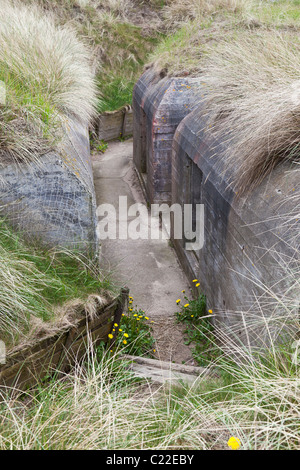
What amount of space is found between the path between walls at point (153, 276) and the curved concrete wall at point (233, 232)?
26 centimetres

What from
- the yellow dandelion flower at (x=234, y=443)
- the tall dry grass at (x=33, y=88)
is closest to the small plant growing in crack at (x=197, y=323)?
the tall dry grass at (x=33, y=88)

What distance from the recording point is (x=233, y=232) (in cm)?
351

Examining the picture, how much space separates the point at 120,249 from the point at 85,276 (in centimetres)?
296

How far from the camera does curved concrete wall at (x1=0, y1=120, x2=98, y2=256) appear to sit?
11.8ft

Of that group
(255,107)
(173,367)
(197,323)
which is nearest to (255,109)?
(255,107)

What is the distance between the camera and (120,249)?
21.5 ft

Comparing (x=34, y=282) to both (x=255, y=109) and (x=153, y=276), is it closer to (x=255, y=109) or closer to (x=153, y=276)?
(x=255, y=109)

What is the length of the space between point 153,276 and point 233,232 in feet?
8.17

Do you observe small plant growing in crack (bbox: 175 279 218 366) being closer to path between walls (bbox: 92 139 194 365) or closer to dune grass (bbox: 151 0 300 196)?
path between walls (bbox: 92 139 194 365)

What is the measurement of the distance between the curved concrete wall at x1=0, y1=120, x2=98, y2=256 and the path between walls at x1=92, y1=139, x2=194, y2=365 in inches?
19.4

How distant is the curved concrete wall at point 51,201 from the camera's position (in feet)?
11.8

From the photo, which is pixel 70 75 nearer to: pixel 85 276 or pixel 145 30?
pixel 85 276

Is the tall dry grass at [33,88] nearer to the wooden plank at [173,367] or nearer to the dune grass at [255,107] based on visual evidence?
the dune grass at [255,107]
